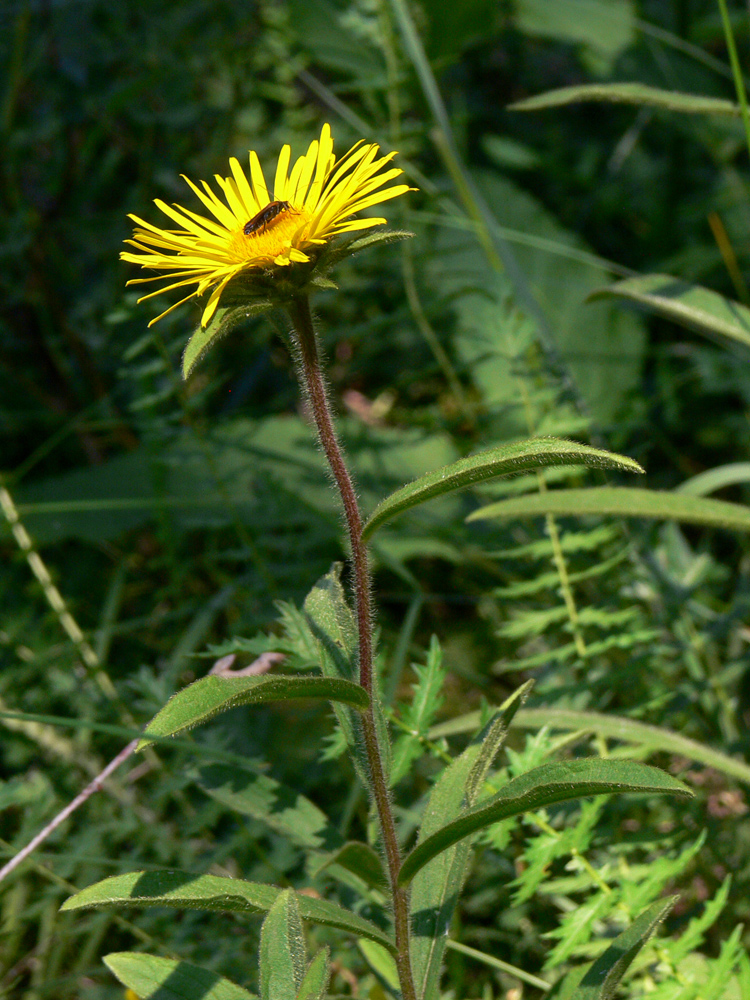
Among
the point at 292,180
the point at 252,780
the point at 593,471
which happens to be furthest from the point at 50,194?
the point at 252,780

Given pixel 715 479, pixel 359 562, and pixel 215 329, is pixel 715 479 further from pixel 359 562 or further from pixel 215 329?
pixel 215 329

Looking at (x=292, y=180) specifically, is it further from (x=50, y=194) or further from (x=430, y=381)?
(x=50, y=194)

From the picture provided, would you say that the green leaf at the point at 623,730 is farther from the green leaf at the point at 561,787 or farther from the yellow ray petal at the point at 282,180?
the yellow ray petal at the point at 282,180

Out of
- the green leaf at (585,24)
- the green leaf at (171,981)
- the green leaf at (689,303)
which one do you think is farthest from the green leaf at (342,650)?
the green leaf at (585,24)

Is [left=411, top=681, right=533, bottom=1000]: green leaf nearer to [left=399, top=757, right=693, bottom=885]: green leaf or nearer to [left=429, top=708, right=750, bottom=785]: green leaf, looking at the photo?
[left=399, top=757, right=693, bottom=885]: green leaf

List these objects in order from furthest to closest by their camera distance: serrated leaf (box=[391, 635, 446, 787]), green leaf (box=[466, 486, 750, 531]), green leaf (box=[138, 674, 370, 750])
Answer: green leaf (box=[466, 486, 750, 531]) → serrated leaf (box=[391, 635, 446, 787]) → green leaf (box=[138, 674, 370, 750])

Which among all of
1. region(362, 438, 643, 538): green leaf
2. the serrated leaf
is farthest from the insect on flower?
the serrated leaf

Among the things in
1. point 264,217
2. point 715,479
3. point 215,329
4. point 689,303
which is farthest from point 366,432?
point 215,329
